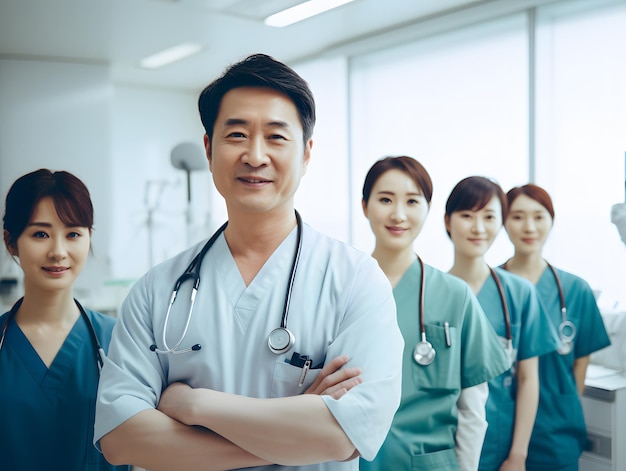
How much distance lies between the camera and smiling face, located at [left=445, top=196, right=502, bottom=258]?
73.3 inches

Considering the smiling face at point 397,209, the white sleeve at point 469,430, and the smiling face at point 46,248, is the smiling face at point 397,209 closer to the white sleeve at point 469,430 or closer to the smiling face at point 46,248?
the white sleeve at point 469,430

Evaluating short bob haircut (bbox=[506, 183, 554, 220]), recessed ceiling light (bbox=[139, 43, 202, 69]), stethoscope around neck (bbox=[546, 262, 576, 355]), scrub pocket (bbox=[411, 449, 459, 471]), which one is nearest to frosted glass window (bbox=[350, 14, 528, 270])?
short bob haircut (bbox=[506, 183, 554, 220])

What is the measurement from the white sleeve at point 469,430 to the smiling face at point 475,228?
47cm

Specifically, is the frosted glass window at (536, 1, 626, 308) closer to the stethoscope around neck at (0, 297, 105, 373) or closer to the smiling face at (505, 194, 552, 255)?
the smiling face at (505, 194, 552, 255)

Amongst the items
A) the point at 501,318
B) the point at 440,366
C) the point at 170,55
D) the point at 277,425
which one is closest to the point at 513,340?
Answer: the point at 501,318

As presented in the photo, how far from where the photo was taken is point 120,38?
11.6 ft

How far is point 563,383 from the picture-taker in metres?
2.08

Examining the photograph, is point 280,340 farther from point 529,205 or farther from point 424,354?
point 529,205

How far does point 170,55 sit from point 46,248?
2.85 m

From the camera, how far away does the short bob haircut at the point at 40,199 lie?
4.31 feet

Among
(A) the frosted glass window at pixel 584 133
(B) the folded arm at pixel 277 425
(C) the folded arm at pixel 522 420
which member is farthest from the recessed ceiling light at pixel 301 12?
(B) the folded arm at pixel 277 425

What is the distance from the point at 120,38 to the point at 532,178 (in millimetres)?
2280

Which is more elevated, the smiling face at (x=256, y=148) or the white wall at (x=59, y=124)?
the white wall at (x=59, y=124)

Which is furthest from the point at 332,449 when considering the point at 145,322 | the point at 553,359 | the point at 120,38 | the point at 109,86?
the point at 109,86
